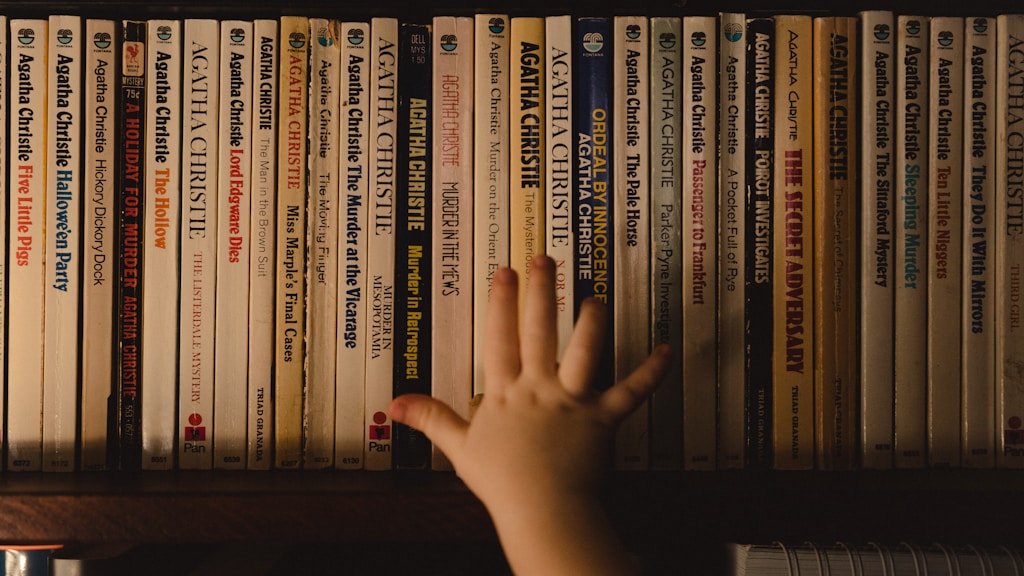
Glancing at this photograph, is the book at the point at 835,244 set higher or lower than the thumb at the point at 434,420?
higher

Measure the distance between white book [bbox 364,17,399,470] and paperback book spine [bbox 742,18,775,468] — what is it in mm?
276

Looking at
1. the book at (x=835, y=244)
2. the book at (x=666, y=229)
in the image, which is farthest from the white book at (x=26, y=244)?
the book at (x=835, y=244)

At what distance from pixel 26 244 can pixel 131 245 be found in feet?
0.24

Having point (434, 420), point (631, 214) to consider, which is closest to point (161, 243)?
point (434, 420)

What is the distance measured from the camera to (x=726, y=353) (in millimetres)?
507

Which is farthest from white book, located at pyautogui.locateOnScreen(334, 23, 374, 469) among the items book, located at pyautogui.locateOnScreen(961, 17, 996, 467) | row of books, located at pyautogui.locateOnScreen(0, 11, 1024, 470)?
book, located at pyautogui.locateOnScreen(961, 17, 996, 467)

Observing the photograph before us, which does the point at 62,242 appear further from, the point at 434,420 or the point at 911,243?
the point at 911,243

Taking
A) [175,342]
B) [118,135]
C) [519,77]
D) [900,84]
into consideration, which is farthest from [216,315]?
[900,84]

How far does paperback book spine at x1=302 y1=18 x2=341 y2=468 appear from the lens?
0.50m

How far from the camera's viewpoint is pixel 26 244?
491 mm

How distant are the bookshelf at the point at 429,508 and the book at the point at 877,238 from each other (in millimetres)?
40

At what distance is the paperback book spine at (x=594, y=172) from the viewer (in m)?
0.50

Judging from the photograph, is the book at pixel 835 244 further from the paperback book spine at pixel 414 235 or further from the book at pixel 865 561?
the paperback book spine at pixel 414 235

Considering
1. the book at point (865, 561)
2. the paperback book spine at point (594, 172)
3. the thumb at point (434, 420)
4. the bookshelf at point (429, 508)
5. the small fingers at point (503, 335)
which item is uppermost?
the paperback book spine at point (594, 172)
